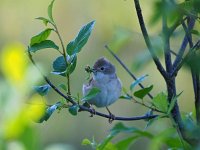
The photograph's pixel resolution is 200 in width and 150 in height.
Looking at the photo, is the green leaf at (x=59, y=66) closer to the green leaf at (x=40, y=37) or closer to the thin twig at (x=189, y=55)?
the green leaf at (x=40, y=37)

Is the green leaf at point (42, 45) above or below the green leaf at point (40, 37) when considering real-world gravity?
below

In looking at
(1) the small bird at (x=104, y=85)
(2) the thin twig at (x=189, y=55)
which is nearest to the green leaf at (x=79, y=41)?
(2) the thin twig at (x=189, y=55)

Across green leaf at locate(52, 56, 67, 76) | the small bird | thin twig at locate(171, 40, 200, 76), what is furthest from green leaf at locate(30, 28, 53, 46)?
the small bird

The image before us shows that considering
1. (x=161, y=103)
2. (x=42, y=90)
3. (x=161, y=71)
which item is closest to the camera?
(x=161, y=103)

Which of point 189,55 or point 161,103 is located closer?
point 189,55

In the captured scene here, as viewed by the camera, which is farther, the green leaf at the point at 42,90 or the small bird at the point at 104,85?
the small bird at the point at 104,85

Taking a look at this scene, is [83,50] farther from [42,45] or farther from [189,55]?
[189,55]

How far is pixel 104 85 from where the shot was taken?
405 centimetres

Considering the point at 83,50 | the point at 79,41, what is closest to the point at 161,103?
the point at 79,41

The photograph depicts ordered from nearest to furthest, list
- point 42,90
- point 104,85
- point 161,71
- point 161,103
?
point 161,103
point 161,71
point 42,90
point 104,85

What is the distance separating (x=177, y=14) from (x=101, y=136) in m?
6.55

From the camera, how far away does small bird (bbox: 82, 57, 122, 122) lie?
12.2 ft

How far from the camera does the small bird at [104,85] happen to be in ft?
12.2

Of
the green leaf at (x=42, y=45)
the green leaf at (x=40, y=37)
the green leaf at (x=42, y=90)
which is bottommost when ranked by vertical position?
the green leaf at (x=42, y=90)
